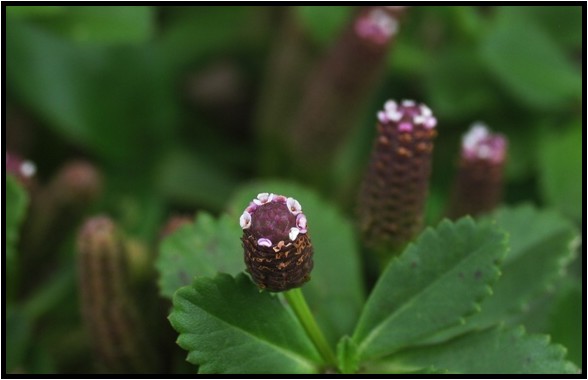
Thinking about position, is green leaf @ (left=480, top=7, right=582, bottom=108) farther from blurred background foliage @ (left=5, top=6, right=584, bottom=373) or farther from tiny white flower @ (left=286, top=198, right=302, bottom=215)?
tiny white flower @ (left=286, top=198, right=302, bottom=215)

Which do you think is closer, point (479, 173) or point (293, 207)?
point (293, 207)

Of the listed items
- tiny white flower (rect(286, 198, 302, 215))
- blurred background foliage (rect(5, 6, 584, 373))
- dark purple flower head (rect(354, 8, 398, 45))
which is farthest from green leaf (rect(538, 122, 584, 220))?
tiny white flower (rect(286, 198, 302, 215))

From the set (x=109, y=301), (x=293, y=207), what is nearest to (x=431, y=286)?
(x=293, y=207)

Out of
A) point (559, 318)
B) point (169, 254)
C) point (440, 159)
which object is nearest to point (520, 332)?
point (559, 318)

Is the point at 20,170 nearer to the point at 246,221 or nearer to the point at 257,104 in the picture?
the point at 246,221

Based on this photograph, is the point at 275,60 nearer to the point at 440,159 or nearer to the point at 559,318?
the point at 440,159

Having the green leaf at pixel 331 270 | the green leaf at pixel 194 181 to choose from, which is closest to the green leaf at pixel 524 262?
the green leaf at pixel 331 270

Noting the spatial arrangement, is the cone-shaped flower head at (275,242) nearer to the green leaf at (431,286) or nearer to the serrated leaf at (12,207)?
the green leaf at (431,286)
